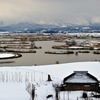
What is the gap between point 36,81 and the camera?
6465 millimetres

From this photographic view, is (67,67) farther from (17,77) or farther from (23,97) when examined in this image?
(23,97)

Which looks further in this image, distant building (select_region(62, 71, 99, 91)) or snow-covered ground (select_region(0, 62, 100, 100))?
distant building (select_region(62, 71, 99, 91))

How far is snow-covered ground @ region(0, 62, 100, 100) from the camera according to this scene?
525cm

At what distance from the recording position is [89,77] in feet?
19.6

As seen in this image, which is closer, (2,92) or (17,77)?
(2,92)

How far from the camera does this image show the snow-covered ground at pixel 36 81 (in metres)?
5.25

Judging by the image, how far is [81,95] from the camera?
5176 mm

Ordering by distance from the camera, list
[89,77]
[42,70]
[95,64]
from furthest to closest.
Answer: [95,64]
[42,70]
[89,77]

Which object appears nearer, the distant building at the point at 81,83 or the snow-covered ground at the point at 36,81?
the snow-covered ground at the point at 36,81

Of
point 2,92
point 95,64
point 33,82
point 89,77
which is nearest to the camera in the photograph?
point 2,92

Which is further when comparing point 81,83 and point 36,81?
point 36,81

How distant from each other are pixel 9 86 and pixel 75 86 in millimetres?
1805

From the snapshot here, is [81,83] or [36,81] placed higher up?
[81,83]

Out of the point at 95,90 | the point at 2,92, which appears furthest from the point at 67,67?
the point at 2,92
